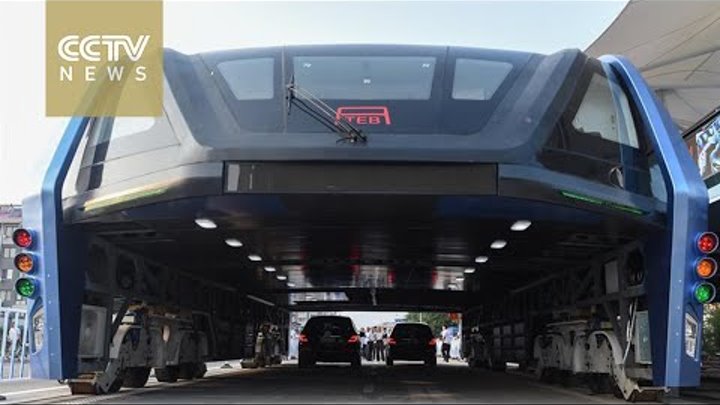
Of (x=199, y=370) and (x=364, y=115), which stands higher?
(x=364, y=115)

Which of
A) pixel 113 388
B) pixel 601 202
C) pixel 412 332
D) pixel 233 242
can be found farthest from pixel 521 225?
pixel 412 332

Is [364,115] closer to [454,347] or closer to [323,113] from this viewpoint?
[323,113]

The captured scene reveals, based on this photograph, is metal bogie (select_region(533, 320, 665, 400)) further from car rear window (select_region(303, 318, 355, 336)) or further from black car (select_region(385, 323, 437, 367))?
black car (select_region(385, 323, 437, 367))

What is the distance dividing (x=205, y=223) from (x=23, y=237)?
6.26 ft

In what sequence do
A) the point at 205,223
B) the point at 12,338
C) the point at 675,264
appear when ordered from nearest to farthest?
the point at 675,264 → the point at 205,223 → the point at 12,338

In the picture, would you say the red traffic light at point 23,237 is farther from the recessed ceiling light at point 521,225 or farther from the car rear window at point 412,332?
the car rear window at point 412,332

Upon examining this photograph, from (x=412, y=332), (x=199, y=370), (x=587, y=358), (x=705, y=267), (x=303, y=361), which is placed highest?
(x=705, y=267)

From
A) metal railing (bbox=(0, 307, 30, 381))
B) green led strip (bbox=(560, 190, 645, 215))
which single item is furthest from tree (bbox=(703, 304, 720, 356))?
green led strip (bbox=(560, 190, 645, 215))

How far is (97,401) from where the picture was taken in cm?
924

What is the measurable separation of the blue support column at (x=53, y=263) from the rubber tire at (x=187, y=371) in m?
6.14

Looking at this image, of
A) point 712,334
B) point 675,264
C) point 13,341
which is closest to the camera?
point 675,264

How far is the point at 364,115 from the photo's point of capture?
7938 mm

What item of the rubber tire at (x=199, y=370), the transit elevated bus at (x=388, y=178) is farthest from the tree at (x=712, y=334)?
the transit elevated bus at (x=388, y=178)

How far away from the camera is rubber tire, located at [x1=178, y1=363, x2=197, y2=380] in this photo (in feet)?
48.1
